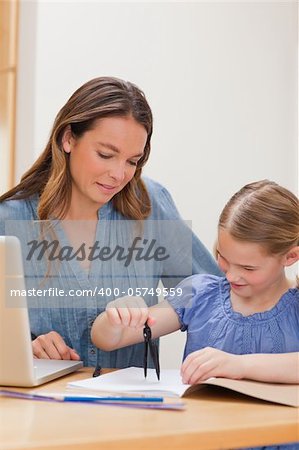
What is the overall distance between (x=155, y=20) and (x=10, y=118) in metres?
0.62

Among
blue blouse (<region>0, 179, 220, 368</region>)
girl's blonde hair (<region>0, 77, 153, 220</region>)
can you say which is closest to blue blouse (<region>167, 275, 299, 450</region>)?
blue blouse (<region>0, 179, 220, 368</region>)

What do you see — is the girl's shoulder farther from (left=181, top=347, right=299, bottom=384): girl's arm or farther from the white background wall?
the white background wall

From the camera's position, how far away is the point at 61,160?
165 centimetres

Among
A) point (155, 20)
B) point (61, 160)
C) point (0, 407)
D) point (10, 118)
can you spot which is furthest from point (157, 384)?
point (155, 20)

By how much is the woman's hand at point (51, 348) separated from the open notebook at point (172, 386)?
183mm

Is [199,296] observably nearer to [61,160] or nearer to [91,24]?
[61,160]

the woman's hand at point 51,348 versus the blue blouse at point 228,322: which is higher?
the blue blouse at point 228,322

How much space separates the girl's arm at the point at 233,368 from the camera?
114 cm

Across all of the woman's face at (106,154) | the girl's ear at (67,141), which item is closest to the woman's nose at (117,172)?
the woman's face at (106,154)

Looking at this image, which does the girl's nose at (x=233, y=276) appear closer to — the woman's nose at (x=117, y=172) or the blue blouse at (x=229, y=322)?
the blue blouse at (x=229, y=322)

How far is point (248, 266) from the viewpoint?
1.39 metres

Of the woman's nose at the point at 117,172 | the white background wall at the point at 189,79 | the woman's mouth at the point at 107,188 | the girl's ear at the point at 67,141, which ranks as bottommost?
the woman's mouth at the point at 107,188

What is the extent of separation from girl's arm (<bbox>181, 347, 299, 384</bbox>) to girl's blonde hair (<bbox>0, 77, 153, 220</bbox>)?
0.63 m

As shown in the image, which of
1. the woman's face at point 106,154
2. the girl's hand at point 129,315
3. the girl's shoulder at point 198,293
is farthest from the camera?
the woman's face at point 106,154
